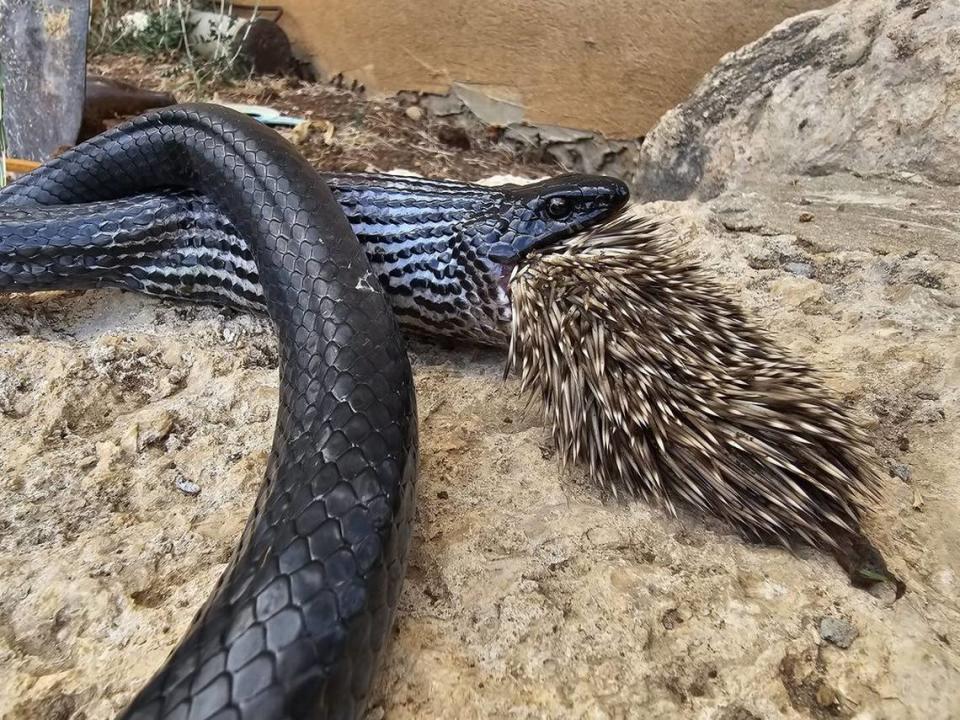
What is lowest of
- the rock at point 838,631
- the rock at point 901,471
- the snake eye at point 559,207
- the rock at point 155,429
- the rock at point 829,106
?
the rock at point 155,429

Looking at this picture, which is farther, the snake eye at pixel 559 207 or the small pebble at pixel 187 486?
the snake eye at pixel 559 207

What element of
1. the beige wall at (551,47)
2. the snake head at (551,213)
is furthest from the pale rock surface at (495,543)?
the beige wall at (551,47)

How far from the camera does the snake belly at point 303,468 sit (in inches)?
34.0

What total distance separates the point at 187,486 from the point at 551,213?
1021 millimetres

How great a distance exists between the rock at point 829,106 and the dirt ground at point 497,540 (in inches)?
23.3

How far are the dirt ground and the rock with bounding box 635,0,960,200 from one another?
592mm

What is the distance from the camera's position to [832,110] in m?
2.65

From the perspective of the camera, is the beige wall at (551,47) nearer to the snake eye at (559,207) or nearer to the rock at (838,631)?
the snake eye at (559,207)

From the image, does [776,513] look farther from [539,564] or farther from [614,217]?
[614,217]

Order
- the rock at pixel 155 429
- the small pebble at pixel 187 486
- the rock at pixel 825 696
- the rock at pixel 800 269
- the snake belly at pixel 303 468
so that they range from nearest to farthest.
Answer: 1. the snake belly at pixel 303 468
2. the rock at pixel 825 696
3. the small pebble at pixel 187 486
4. the rock at pixel 155 429
5. the rock at pixel 800 269

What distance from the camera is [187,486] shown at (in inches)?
54.1

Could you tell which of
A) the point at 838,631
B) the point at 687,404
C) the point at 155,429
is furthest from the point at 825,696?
the point at 155,429

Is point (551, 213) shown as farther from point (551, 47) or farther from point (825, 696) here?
point (551, 47)

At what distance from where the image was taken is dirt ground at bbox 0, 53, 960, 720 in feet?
3.26
